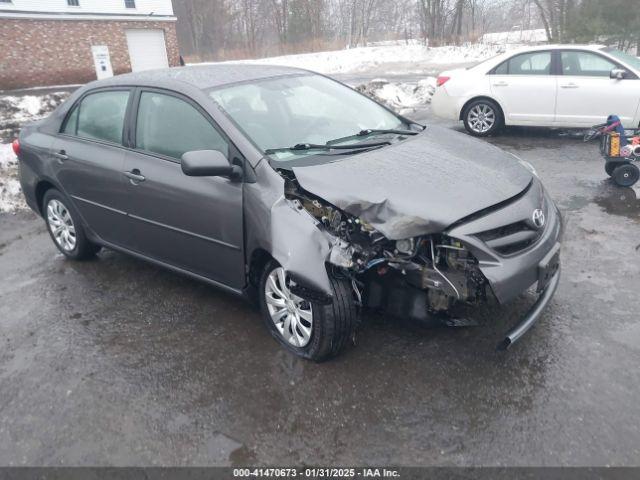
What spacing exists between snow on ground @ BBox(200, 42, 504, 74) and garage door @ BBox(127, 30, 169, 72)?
5584 millimetres

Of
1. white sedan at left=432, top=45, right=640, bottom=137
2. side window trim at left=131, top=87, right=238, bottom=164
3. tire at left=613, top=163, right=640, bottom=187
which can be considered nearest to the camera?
side window trim at left=131, top=87, right=238, bottom=164

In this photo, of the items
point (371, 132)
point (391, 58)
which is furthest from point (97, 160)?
point (391, 58)

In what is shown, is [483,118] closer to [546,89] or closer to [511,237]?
[546,89]

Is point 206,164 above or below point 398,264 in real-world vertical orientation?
above

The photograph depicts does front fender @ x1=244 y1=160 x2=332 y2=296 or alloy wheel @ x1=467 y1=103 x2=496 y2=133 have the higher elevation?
front fender @ x1=244 y1=160 x2=332 y2=296

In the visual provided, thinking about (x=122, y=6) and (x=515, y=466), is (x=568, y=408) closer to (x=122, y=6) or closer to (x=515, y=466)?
(x=515, y=466)

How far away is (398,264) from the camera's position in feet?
9.44

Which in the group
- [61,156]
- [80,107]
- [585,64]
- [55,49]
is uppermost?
[55,49]

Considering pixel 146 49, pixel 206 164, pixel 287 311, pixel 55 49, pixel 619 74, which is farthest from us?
pixel 146 49

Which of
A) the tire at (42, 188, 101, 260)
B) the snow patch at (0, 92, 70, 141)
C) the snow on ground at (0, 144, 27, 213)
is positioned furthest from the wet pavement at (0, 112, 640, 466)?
the snow patch at (0, 92, 70, 141)

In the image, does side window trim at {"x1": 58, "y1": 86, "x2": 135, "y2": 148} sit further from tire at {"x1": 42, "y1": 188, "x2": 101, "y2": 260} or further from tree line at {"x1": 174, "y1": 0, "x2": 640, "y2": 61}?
tree line at {"x1": 174, "y1": 0, "x2": 640, "y2": 61}

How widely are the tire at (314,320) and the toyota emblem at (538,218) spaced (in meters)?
1.17

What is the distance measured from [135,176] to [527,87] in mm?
6826

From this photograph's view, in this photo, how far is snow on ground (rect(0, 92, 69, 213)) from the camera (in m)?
6.84
